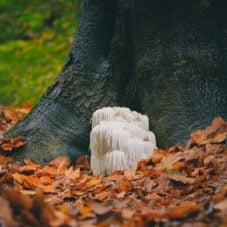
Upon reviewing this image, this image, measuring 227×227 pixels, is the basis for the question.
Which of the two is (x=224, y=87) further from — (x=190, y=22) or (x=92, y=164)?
(x=92, y=164)

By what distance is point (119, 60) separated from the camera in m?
5.06

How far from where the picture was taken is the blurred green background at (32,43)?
9517mm

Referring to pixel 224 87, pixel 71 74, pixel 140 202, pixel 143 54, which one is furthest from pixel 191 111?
pixel 140 202

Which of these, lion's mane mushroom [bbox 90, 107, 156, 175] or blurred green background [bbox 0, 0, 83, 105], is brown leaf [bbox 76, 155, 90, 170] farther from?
blurred green background [bbox 0, 0, 83, 105]

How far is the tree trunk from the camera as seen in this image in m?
4.62

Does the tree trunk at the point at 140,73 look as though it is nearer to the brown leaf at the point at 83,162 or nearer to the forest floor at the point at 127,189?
the brown leaf at the point at 83,162

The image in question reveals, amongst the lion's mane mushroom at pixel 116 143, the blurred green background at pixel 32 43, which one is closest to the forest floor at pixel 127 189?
the lion's mane mushroom at pixel 116 143

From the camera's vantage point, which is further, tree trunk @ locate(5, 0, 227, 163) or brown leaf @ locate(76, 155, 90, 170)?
brown leaf @ locate(76, 155, 90, 170)

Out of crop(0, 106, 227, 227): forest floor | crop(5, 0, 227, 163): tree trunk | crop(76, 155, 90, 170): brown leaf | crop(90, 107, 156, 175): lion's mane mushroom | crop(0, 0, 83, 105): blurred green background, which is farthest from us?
crop(0, 0, 83, 105): blurred green background

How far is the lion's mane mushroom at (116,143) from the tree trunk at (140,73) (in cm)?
32

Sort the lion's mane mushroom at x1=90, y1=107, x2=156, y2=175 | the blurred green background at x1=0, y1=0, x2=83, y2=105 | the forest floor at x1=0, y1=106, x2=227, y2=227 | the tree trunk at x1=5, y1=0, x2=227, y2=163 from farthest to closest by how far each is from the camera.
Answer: the blurred green background at x1=0, y1=0, x2=83, y2=105 → the tree trunk at x1=5, y1=0, x2=227, y2=163 → the lion's mane mushroom at x1=90, y1=107, x2=156, y2=175 → the forest floor at x1=0, y1=106, x2=227, y2=227

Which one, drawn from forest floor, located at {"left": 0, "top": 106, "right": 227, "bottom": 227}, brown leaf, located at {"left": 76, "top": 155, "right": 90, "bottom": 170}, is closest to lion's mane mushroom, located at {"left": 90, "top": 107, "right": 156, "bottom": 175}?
forest floor, located at {"left": 0, "top": 106, "right": 227, "bottom": 227}

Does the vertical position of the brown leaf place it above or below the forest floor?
above

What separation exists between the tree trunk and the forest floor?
230 millimetres
